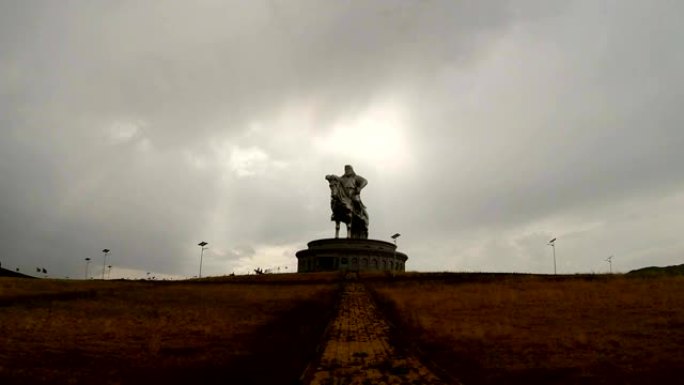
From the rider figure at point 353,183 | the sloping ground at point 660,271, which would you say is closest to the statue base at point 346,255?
the rider figure at point 353,183

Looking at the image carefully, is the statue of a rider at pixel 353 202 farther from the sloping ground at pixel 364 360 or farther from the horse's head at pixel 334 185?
the sloping ground at pixel 364 360

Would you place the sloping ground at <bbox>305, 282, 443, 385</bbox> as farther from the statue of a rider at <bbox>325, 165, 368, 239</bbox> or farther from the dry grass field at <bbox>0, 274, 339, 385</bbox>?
the statue of a rider at <bbox>325, 165, 368, 239</bbox>

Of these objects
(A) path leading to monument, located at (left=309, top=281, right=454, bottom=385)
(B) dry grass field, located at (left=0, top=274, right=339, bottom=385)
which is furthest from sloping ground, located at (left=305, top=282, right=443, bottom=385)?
(B) dry grass field, located at (left=0, top=274, right=339, bottom=385)

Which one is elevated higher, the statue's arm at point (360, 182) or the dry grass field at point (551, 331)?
the statue's arm at point (360, 182)

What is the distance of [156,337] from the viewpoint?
14.2 m

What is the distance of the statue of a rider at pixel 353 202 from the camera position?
54.4 meters

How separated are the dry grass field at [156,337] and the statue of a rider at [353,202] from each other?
27.9 m

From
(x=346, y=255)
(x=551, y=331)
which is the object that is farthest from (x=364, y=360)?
(x=346, y=255)

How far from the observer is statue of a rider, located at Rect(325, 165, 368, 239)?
5444cm

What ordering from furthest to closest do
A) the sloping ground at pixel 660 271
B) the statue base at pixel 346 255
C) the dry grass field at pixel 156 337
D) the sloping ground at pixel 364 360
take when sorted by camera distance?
the statue base at pixel 346 255, the sloping ground at pixel 660 271, the dry grass field at pixel 156 337, the sloping ground at pixel 364 360

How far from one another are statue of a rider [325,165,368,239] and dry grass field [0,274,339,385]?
27864 millimetres

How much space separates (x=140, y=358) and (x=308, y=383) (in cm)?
427

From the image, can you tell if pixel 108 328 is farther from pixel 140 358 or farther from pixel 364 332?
pixel 364 332

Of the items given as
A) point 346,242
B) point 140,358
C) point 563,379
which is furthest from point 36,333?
point 346,242
